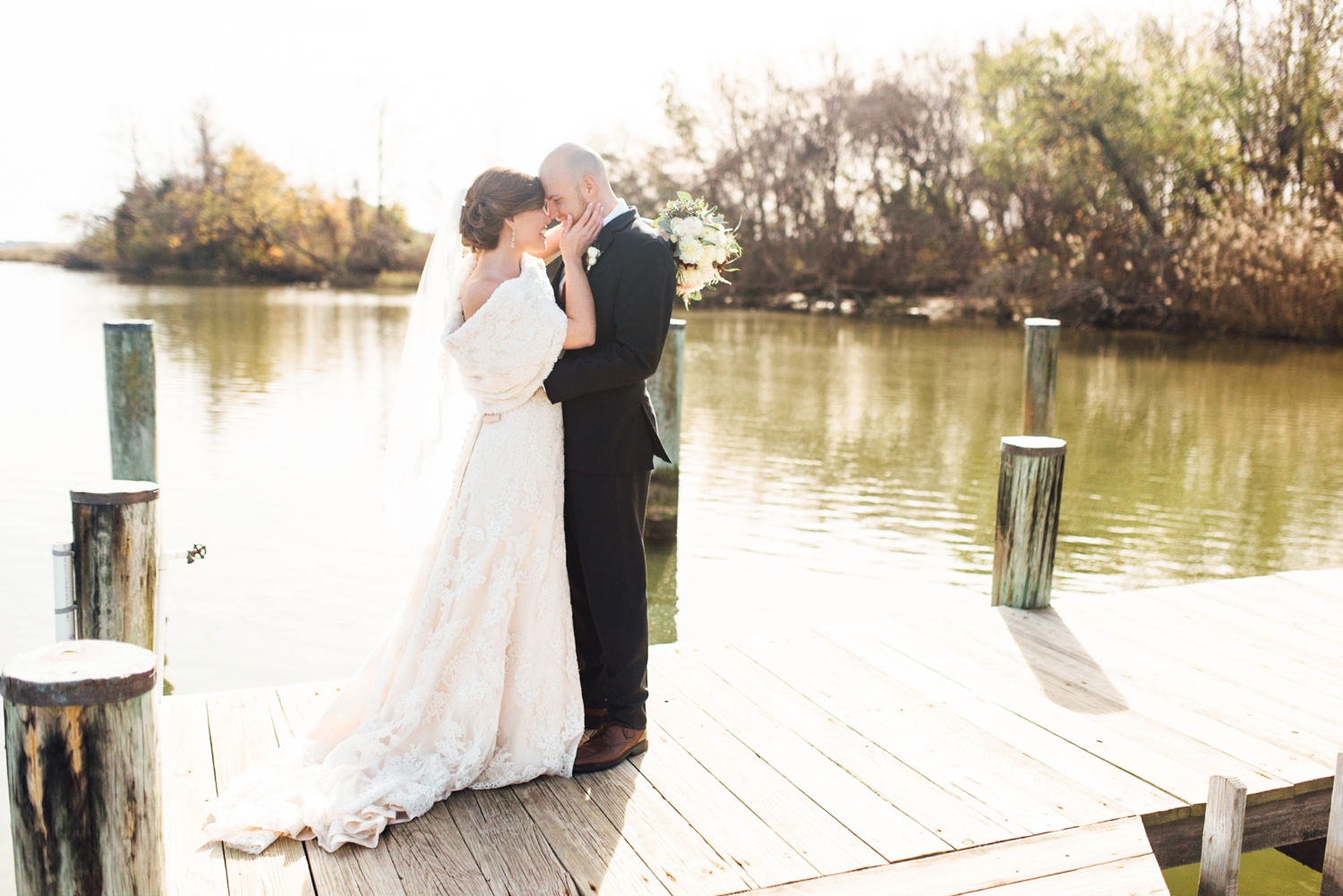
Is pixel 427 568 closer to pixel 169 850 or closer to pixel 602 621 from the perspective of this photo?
pixel 602 621

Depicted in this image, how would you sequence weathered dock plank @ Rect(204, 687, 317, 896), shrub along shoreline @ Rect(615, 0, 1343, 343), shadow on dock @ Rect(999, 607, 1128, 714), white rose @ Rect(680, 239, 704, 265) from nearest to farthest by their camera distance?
weathered dock plank @ Rect(204, 687, 317, 896) < white rose @ Rect(680, 239, 704, 265) < shadow on dock @ Rect(999, 607, 1128, 714) < shrub along shoreline @ Rect(615, 0, 1343, 343)

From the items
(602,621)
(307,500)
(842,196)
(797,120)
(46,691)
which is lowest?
(307,500)

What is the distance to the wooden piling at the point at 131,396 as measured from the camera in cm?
611

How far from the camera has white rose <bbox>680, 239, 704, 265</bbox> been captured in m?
3.54

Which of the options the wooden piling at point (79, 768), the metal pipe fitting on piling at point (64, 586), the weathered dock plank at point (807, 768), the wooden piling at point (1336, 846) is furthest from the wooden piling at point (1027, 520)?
the wooden piling at point (79, 768)

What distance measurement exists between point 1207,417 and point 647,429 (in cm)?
1214

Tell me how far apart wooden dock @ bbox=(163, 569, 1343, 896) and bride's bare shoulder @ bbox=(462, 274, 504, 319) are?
140 cm

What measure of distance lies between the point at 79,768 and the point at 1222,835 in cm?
279

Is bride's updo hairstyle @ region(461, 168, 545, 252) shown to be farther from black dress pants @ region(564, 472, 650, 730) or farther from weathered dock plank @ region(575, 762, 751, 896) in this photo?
weathered dock plank @ region(575, 762, 751, 896)

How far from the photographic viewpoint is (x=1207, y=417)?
1373cm

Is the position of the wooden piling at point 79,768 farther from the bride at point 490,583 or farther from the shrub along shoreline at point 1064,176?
the shrub along shoreline at point 1064,176

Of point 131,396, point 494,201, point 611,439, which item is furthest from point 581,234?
point 131,396

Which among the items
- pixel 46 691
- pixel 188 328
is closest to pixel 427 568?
pixel 46 691

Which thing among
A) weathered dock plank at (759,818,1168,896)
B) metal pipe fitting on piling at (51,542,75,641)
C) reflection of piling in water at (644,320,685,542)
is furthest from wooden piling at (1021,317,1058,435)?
metal pipe fitting on piling at (51,542,75,641)
